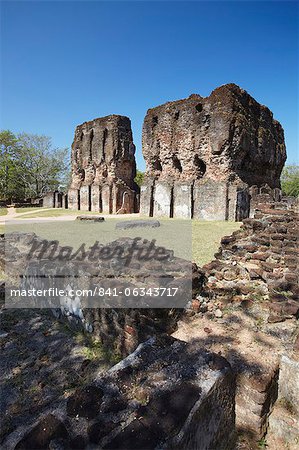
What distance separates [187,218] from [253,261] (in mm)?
12504

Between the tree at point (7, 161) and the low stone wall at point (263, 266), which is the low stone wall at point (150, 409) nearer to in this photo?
the low stone wall at point (263, 266)

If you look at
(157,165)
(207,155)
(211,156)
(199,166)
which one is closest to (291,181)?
(199,166)

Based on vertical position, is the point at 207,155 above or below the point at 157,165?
above

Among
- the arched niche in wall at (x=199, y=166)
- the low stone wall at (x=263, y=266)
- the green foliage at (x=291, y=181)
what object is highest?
the green foliage at (x=291, y=181)

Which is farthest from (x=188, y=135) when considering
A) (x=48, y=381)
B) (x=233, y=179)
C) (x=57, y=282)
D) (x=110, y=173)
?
(x=48, y=381)

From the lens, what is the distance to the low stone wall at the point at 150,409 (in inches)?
49.3

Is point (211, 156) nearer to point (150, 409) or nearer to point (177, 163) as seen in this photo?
point (177, 163)

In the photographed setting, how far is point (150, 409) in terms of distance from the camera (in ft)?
4.57

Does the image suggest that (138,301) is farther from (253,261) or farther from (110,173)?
(110,173)

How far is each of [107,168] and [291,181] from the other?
42.1m

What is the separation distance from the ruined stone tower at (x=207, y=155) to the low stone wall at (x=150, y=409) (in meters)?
15.3

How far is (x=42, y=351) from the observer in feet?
10.2

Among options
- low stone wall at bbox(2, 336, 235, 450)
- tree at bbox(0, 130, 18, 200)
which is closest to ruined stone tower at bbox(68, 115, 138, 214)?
tree at bbox(0, 130, 18, 200)

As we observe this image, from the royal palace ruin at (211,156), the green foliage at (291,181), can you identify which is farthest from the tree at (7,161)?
the green foliage at (291,181)
